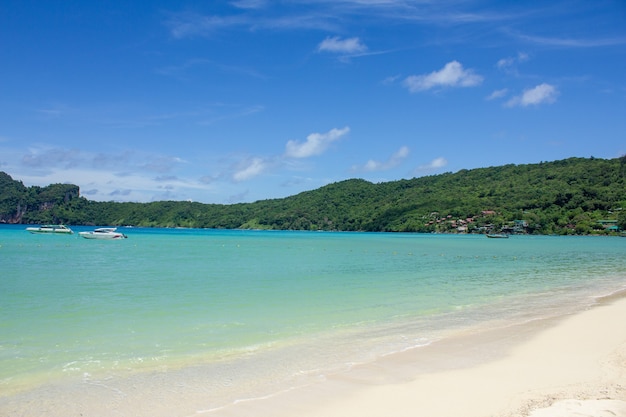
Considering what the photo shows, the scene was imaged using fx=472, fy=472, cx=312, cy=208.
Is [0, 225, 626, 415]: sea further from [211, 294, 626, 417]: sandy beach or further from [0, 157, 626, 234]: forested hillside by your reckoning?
[0, 157, 626, 234]: forested hillside

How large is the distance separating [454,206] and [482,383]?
139 m

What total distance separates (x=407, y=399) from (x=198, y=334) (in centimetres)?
592

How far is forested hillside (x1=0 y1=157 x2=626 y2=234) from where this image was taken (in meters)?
117

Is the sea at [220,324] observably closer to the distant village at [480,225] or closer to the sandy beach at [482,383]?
the sandy beach at [482,383]

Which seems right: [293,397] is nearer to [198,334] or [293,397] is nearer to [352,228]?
[198,334]

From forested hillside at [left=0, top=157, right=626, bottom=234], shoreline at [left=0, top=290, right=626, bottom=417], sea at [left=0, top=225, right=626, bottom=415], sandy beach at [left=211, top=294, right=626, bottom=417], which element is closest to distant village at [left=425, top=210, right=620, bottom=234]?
forested hillside at [left=0, top=157, right=626, bottom=234]

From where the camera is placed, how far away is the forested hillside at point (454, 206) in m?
117

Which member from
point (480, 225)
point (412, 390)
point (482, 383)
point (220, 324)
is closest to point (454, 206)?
point (480, 225)

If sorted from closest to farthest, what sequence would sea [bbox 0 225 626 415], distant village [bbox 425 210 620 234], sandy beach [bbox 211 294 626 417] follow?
sandy beach [bbox 211 294 626 417]
sea [bbox 0 225 626 415]
distant village [bbox 425 210 620 234]

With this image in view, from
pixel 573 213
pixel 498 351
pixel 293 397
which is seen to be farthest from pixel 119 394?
pixel 573 213

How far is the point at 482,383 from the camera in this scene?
7.24 metres

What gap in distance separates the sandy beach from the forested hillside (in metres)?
114

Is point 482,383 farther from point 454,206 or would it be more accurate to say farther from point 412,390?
point 454,206

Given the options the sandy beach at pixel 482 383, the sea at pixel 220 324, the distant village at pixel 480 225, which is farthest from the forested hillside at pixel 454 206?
the sandy beach at pixel 482 383
